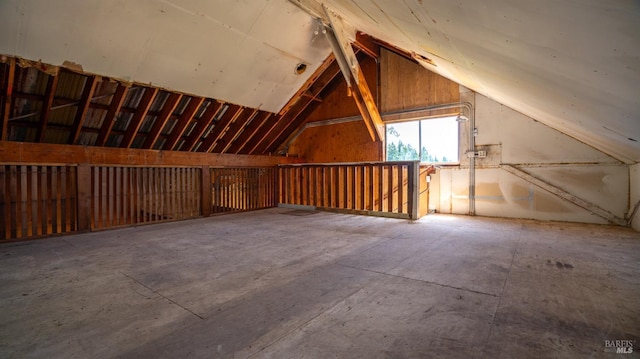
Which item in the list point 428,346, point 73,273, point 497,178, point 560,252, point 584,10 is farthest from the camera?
point 497,178

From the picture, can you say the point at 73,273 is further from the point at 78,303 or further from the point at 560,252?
the point at 560,252

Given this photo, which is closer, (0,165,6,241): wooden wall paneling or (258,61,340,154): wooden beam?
(0,165,6,241): wooden wall paneling

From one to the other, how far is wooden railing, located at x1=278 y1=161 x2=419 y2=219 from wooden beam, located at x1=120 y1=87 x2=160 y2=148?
3.30 m

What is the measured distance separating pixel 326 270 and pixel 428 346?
1156mm

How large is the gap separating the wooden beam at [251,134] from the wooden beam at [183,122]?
4.55ft

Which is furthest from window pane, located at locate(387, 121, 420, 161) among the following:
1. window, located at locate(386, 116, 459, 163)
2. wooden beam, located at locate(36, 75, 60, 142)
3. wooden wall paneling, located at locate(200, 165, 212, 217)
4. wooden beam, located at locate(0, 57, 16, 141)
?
wooden beam, located at locate(0, 57, 16, 141)

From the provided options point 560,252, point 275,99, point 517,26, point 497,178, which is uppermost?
point 275,99

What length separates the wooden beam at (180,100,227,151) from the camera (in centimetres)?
533

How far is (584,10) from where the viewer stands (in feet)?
2.99

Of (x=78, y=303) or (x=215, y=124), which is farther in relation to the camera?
(x=215, y=124)

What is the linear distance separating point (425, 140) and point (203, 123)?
16.5 feet

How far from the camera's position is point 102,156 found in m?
4.55

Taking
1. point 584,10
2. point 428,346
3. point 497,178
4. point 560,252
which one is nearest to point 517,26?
point 584,10

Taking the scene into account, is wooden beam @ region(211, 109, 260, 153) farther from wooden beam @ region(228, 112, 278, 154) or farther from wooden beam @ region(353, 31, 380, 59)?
wooden beam @ region(353, 31, 380, 59)
